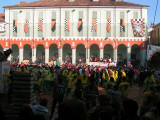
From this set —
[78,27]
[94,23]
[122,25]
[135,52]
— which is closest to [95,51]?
[94,23]

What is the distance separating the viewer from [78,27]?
131 ft

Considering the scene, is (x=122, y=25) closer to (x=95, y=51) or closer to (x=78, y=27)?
(x=95, y=51)

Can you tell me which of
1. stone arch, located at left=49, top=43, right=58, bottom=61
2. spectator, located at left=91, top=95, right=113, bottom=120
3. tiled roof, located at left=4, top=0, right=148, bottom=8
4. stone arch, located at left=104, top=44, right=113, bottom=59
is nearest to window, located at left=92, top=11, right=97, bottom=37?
tiled roof, located at left=4, top=0, right=148, bottom=8

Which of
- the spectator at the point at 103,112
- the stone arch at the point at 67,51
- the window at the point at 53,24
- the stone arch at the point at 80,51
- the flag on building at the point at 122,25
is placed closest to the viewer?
the spectator at the point at 103,112

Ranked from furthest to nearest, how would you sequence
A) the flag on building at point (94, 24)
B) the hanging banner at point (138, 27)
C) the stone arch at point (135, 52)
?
the stone arch at point (135, 52), the flag on building at point (94, 24), the hanging banner at point (138, 27)

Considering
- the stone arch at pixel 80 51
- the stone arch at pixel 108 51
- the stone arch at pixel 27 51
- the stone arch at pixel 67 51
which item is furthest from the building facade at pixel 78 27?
the stone arch at pixel 27 51

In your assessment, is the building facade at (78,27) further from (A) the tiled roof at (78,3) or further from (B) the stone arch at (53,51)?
(B) the stone arch at (53,51)

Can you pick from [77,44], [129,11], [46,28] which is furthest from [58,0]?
[129,11]

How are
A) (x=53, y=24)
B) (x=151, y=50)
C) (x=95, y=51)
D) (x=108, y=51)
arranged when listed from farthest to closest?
(x=95, y=51)
(x=108, y=51)
(x=53, y=24)
(x=151, y=50)

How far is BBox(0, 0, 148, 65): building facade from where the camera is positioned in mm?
39438

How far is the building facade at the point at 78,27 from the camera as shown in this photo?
39.4 meters

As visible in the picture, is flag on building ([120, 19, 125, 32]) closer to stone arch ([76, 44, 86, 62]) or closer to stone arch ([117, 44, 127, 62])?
stone arch ([117, 44, 127, 62])

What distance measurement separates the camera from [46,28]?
4022 centimetres

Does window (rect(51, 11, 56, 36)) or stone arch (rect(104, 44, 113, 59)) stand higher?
window (rect(51, 11, 56, 36))
